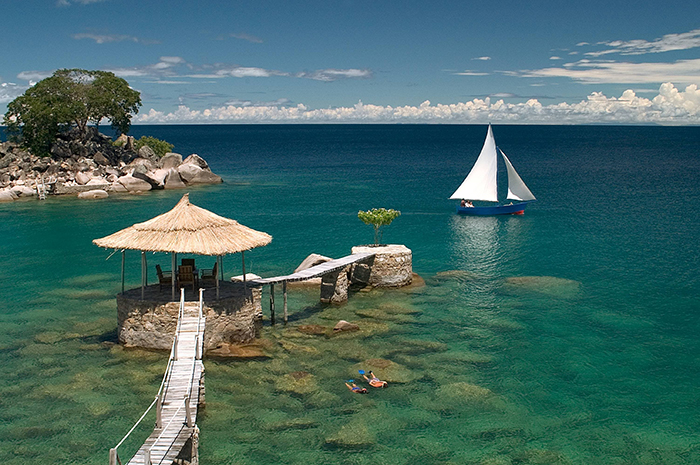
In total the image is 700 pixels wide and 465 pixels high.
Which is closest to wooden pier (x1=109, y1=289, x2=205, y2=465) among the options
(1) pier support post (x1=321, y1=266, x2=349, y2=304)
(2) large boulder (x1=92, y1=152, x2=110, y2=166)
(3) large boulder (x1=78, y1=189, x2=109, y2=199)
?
(1) pier support post (x1=321, y1=266, x2=349, y2=304)

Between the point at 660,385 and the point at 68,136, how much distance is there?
7659 centimetres

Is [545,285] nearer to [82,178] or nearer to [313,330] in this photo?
[313,330]

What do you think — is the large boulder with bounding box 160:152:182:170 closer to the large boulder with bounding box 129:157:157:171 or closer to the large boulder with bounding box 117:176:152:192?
the large boulder with bounding box 129:157:157:171

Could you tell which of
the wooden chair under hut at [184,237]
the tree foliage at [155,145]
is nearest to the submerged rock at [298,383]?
the wooden chair under hut at [184,237]

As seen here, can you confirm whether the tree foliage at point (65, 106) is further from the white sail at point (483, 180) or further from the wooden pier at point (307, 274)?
the wooden pier at point (307, 274)

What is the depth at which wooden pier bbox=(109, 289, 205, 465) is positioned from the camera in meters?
15.7

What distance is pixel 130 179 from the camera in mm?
75250

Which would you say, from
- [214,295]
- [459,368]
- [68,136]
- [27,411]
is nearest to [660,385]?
[459,368]

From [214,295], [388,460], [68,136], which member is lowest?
[388,460]

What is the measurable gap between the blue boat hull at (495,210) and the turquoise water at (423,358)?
6.82m

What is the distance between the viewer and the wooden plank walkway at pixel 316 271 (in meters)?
29.0

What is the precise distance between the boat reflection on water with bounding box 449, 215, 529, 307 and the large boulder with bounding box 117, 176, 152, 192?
3772cm

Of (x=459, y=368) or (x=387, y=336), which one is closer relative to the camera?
(x=459, y=368)

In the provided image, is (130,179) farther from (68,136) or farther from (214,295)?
(214,295)
